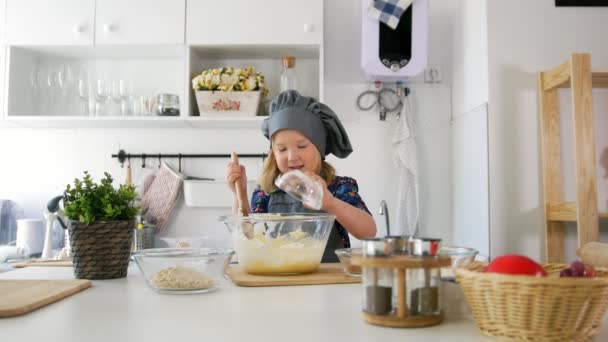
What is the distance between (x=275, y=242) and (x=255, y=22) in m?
1.45

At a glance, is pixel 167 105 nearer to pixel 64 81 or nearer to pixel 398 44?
pixel 64 81

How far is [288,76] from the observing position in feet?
7.75

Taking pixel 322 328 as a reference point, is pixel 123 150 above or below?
above

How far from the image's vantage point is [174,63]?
258cm

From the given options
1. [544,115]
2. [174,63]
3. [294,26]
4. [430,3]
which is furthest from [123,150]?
[544,115]

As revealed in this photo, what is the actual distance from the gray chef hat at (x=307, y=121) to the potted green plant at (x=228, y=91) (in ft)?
2.00

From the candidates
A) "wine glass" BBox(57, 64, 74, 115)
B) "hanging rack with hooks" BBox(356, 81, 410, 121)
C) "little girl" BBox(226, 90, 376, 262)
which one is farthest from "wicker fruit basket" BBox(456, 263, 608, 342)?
"wine glass" BBox(57, 64, 74, 115)

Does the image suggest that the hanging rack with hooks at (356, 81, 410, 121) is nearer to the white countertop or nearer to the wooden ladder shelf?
the wooden ladder shelf

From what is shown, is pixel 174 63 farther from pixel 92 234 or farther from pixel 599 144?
pixel 599 144

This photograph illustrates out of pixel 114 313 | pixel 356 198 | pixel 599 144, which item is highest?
pixel 599 144

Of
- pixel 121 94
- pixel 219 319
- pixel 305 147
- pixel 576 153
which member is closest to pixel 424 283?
pixel 219 319

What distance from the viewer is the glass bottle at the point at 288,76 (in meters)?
2.35

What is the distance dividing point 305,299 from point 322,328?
7.6 inches

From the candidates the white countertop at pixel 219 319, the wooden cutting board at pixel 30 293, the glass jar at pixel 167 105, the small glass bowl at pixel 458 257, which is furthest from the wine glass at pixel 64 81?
the small glass bowl at pixel 458 257
